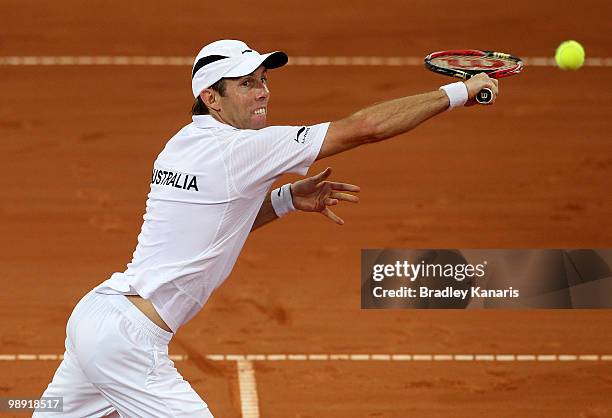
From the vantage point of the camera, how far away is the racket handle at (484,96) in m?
3.98

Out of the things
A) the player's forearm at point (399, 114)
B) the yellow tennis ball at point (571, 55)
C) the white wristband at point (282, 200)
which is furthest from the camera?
the yellow tennis ball at point (571, 55)

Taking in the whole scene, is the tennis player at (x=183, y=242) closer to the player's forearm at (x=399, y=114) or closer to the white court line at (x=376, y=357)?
the player's forearm at (x=399, y=114)

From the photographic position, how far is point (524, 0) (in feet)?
26.7

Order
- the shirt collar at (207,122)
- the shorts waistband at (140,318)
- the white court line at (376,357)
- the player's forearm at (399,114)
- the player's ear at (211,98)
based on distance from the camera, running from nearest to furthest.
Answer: the player's forearm at (399,114) → the shorts waistband at (140,318) → the shirt collar at (207,122) → the player's ear at (211,98) → the white court line at (376,357)

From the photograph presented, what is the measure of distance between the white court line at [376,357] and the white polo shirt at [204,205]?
2633mm

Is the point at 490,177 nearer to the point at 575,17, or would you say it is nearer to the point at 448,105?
the point at 575,17

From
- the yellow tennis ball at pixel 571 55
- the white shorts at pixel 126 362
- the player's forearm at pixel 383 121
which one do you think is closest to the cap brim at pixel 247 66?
the player's forearm at pixel 383 121

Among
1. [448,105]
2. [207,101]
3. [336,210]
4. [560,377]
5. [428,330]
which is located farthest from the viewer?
[336,210]

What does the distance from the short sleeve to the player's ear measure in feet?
1.13

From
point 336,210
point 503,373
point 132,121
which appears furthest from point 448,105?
point 132,121

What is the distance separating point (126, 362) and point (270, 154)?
0.83m

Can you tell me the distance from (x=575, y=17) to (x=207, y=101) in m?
4.47

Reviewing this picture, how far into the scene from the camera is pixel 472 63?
4996mm

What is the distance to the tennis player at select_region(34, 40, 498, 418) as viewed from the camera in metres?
3.92
